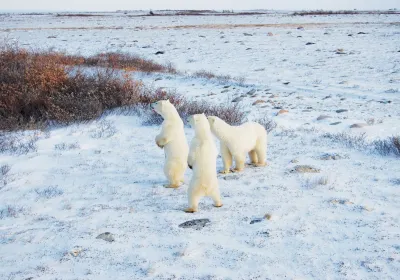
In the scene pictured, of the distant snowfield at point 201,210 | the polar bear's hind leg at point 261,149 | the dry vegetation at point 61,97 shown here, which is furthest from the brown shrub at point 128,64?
the polar bear's hind leg at point 261,149

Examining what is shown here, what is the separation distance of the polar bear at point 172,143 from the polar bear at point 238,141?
1.76 feet

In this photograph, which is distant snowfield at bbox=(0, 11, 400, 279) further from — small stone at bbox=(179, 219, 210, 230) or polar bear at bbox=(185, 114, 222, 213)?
polar bear at bbox=(185, 114, 222, 213)

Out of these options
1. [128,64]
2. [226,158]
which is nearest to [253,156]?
[226,158]

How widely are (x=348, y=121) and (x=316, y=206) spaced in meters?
5.03

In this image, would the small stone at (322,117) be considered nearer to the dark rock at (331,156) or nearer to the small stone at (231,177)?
the dark rock at (331,156)

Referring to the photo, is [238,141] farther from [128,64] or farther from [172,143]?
[128,64]

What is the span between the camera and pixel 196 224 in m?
4.12

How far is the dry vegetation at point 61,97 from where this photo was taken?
8.79 metres

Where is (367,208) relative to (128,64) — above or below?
below

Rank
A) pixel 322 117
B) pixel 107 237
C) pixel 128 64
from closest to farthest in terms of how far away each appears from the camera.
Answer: pixel 107 237, pixel 322 117, pixel 128 64

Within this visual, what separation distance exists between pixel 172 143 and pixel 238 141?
964 mm

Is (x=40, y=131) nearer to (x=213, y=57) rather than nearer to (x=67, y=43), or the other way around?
(x=213, y=57)

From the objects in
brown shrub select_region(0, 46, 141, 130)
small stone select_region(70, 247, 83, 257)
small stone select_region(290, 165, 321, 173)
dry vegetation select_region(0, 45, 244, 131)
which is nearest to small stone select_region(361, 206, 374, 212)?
small stone select_region(290, 165, 321, 173)

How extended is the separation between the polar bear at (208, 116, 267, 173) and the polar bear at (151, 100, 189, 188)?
0.54m
